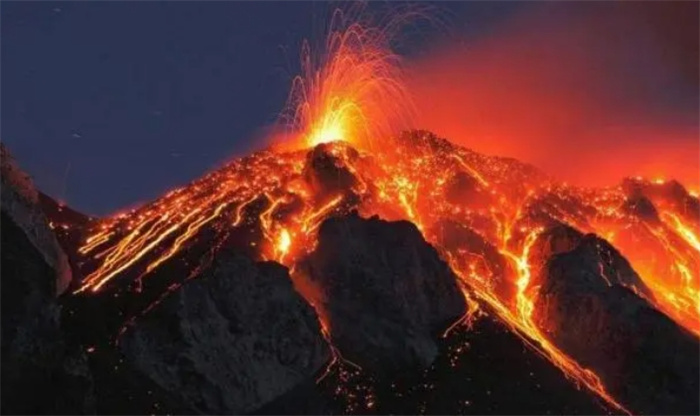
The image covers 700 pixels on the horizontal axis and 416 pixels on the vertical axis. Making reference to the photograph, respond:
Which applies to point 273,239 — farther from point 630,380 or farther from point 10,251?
point 630,380

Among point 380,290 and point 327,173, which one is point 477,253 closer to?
point 327,173

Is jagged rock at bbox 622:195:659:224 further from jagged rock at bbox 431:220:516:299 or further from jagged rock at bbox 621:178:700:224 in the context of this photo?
jagged rock at bbox 431:220:516:299

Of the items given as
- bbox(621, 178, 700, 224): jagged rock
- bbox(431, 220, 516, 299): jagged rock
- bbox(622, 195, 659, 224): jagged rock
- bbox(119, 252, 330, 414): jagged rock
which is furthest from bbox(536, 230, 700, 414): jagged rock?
bbox(621, 178, 700, 224): jagged rock

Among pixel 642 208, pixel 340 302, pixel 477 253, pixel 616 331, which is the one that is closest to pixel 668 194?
pixel 642 208

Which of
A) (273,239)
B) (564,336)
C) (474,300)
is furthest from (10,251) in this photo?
(564,336)

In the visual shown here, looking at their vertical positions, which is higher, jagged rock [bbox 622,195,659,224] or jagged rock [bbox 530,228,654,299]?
jagged rock [bbox 622,195,659,224]

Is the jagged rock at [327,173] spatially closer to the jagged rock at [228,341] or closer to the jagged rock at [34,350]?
the jagged rock at [228,341]
